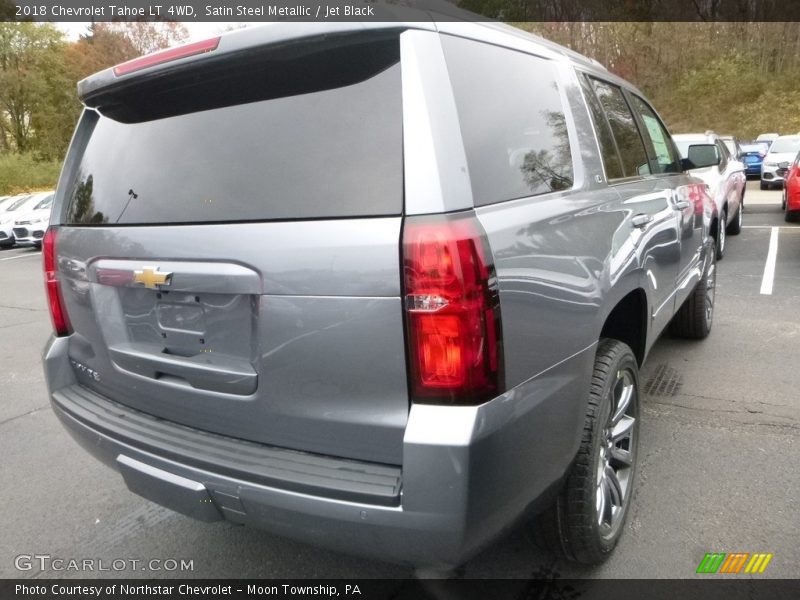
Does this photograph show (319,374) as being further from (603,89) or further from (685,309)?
(685,309)

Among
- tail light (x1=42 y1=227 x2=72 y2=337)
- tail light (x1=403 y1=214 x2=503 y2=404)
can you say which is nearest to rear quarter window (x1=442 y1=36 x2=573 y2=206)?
tail light (x1=403 y1=214 x2=503 y2=404)

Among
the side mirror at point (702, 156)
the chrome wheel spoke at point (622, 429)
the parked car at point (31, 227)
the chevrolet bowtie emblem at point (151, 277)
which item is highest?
the side mirror at point (702, 156)

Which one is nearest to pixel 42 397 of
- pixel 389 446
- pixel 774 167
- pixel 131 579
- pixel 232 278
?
pixel 131 579

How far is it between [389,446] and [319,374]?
28 cm

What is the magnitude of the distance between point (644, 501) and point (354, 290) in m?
1.90

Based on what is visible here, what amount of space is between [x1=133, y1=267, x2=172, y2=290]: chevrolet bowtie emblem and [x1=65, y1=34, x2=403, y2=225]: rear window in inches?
7.4

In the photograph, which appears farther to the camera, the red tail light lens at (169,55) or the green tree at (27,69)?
the green tree at (27,69)

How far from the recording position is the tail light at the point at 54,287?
2.57 m

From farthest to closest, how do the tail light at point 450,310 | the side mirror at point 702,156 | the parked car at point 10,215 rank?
the parked car at point 10,215, the side mirror at point 702,156, the tail light at point 450,310

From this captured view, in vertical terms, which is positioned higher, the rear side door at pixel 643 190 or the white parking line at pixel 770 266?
the rear side door at pixel 643 190

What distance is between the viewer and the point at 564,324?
6.47 feet

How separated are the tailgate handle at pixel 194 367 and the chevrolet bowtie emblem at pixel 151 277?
24 centimetres

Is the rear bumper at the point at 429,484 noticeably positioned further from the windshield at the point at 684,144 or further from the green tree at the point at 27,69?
the green tree at the point at 27,69

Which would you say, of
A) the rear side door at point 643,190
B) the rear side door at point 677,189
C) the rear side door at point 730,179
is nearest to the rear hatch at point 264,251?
the rear side door at point 643,190
